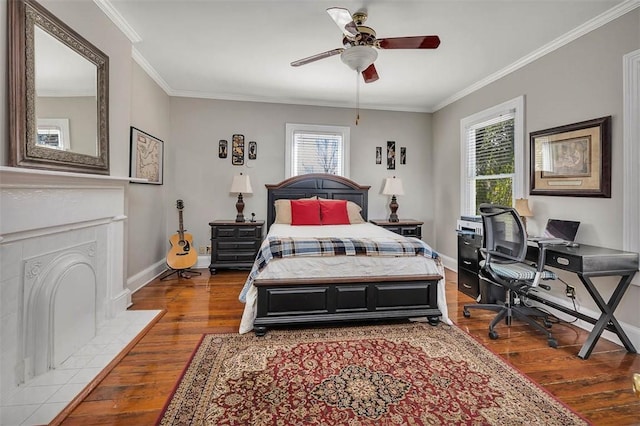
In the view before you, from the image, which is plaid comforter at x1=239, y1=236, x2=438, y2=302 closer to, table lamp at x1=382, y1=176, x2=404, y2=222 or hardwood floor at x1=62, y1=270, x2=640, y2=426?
hardwood floor at x1=62, y1=270, x2=640, y2=426

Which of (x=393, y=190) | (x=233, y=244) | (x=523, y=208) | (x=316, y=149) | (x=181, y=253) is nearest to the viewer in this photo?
(x=523, y=208)

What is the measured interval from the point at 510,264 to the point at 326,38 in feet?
9.09

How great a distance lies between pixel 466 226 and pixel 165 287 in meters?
3.86

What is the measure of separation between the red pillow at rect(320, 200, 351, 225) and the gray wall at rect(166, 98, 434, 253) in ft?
3.03

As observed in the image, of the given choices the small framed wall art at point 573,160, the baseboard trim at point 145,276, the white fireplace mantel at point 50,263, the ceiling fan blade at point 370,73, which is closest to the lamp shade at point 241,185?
the baseboard trim at point 145,276

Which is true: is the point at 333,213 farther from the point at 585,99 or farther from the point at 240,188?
the point at 585,99

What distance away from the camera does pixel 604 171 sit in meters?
2.40

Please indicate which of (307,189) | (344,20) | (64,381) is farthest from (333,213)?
(64,381)

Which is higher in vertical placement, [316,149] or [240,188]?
[316,149]

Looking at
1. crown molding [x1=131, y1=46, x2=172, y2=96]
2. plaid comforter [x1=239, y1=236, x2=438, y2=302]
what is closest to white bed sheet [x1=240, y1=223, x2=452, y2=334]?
plaid comforter [x1=239, y1=236, x2=438, y2=302]

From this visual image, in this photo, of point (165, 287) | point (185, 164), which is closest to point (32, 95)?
point (165, 287)

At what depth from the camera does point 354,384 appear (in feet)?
5.76

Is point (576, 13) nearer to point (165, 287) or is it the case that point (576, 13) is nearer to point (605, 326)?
point (605, 326)

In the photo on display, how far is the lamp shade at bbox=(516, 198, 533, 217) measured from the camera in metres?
2.94
